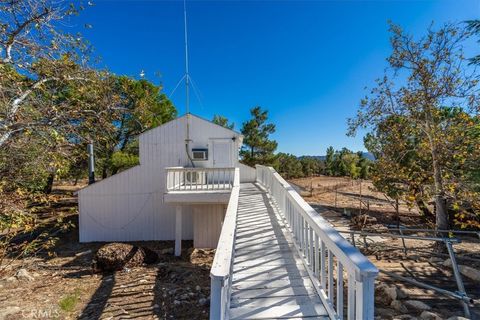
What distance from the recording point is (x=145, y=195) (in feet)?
34.2

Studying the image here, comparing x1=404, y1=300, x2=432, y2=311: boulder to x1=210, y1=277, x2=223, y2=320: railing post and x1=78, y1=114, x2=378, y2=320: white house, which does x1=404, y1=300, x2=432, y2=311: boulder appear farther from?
x1=210, y1=277, x2=223, y2=320: railing post

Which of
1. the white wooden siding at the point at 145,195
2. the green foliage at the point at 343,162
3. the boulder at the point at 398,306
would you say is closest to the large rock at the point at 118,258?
the white wooden siding at the point at 145,195

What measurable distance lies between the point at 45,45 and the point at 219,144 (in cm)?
749

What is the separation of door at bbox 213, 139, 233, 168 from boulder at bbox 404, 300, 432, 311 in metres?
7.91

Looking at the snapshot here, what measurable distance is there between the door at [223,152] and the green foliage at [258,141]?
7753 millimetres

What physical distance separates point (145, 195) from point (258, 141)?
1025 centimetres

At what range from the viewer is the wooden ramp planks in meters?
2.27

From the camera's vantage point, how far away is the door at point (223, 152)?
10.7 m

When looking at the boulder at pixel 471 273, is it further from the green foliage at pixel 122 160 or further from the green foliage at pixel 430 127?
the green foliage at pixel 122 160

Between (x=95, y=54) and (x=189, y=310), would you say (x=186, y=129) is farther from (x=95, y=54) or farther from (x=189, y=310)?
(x=189, y=310)

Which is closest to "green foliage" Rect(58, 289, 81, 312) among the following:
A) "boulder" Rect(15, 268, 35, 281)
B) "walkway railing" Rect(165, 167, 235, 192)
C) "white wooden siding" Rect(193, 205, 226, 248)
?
"boulder" Rect(15, 268, 35, 281)

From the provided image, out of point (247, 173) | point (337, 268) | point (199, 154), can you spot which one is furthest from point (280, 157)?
point (337, 268)

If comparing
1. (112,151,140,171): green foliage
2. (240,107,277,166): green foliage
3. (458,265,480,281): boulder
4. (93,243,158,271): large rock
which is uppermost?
(240,107,277,166): green foliage

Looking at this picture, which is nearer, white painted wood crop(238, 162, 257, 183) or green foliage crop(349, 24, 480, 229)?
green foliage crop(349, 24, 480, 229)
